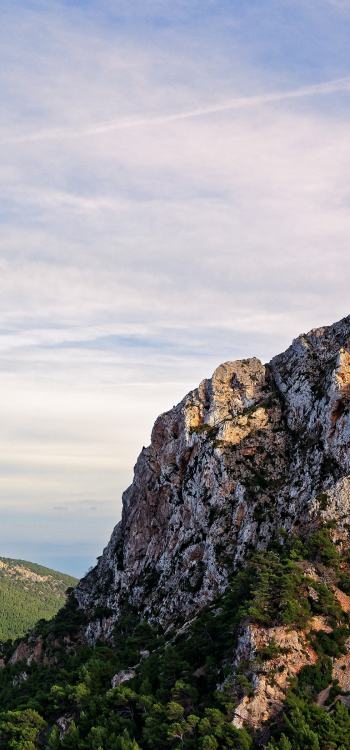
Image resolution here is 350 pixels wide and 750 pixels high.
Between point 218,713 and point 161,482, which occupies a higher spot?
point 161,482

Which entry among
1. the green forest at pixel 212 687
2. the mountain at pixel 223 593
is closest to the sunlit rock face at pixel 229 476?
the mountain at pixel 223 593

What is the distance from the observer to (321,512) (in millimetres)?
75062

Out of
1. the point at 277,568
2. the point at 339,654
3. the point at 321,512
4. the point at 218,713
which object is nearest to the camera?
the point at 218,713

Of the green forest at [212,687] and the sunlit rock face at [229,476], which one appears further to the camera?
the sunlit rock face at [229,476]

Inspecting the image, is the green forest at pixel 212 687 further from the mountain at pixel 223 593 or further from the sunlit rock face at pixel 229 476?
the sunlit rock face at pixel 229 476

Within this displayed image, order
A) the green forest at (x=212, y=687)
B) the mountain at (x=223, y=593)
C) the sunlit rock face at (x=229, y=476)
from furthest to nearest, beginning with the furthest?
the sunlit rock face at (x=229, y=476) → the mountain at (x=223, y=593) → the green forest at (x=212, y=687)

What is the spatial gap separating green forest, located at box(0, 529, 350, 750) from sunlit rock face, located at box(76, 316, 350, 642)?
7.12 metres

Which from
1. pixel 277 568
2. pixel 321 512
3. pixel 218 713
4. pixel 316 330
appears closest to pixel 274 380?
→ pixel 316 330

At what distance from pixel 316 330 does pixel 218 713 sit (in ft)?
193

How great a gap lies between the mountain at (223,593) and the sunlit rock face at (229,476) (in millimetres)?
239

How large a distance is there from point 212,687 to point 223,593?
17.2 meters

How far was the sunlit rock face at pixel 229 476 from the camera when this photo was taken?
83.6 metres

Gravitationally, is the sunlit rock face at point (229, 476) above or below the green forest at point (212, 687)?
above

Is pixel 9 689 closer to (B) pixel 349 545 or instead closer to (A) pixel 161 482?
(A) pixel 161 482
